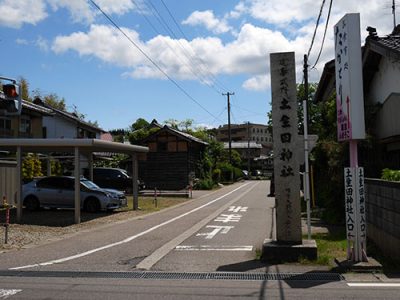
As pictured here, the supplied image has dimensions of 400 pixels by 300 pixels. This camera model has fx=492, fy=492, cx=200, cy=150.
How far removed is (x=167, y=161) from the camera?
47469 millimetres

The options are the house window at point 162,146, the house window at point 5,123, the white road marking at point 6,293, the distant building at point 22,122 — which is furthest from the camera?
the house window at point 162,146

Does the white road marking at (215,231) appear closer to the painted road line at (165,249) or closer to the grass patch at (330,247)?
the painted road line at (165,249)

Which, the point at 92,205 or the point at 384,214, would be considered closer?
the point at 384,214

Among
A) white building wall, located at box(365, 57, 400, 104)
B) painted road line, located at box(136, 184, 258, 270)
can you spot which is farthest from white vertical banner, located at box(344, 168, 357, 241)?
white building wall, located at box(365, 57, 400, 104)

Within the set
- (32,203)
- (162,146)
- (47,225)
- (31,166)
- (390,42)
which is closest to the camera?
(390,42)

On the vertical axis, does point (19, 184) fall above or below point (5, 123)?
below

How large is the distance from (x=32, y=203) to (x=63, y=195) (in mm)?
1695

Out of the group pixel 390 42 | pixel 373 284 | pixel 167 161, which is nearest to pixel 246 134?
pixel 167 161

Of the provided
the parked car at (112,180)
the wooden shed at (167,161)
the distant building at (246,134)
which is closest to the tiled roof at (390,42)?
the parked car at (112,180)

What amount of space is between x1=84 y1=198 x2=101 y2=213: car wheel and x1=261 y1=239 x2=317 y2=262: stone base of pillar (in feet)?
43.7

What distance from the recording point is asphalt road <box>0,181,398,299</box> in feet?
23.9

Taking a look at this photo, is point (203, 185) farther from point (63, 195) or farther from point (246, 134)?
point (246, 134)

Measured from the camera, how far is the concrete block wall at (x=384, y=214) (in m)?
9.28

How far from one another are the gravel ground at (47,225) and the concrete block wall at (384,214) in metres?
8.67
